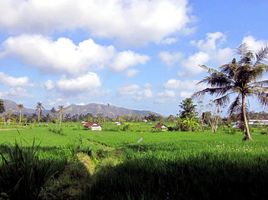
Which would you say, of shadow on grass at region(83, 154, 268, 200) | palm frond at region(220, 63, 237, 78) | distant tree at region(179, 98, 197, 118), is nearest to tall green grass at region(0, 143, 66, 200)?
shadow on grass at region(83, 154, 268, 200)

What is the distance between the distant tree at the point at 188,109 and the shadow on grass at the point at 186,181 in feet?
197

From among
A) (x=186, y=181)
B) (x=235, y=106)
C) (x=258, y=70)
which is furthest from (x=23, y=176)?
(x=235, y=106)

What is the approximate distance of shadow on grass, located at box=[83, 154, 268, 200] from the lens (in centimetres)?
756

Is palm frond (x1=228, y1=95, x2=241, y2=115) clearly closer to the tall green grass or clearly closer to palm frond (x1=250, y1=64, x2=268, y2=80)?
palm frond (x1=250, y1=64, x2=268, y2=80)

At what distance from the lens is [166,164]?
10.4 meters

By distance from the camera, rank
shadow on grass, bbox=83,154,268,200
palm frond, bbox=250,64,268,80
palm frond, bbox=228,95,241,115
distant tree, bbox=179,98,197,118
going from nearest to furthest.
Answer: shadow on grass, bbox=83,154,268,200
palm frond, bbox=250,64,268,80
palm frond, bbox=228,95,241,115
distant tree, bbox=179,98,197,118

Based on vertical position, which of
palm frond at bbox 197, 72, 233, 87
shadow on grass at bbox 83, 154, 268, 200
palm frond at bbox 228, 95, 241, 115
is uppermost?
palm frond at bbox 197, 72, 233, 87

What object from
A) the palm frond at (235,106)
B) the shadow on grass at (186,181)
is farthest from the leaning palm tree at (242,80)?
the shadow on grass at (186,181)

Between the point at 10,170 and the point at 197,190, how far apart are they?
11.5 ft

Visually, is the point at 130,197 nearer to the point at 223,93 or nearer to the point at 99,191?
the point at 99,191

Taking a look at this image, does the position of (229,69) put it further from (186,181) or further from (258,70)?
(186,181)

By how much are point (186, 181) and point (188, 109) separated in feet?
204

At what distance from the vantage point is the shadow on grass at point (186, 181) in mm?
7559

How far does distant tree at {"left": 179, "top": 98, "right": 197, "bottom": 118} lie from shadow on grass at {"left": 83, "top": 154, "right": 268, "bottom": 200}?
59.9 meters
